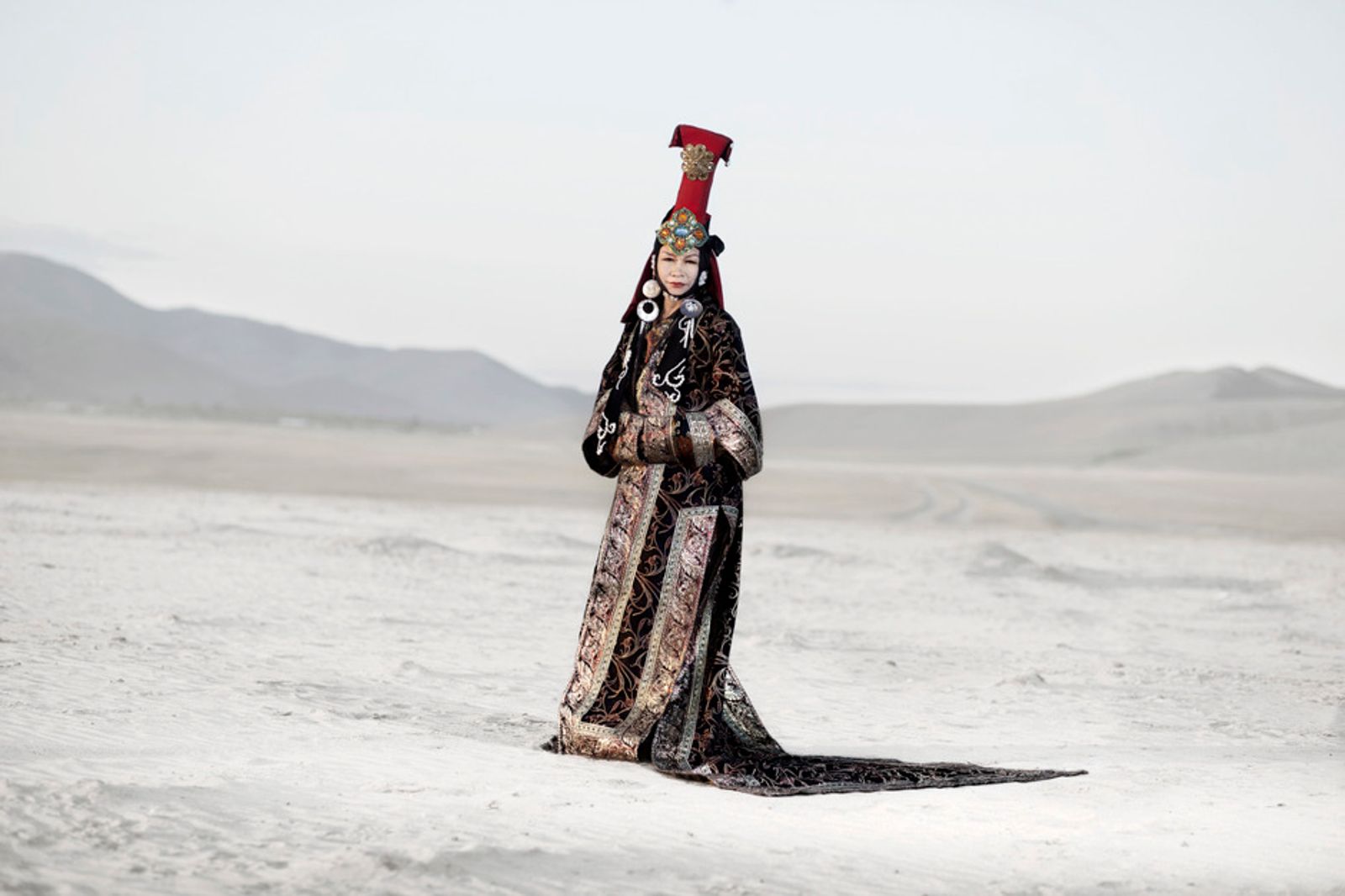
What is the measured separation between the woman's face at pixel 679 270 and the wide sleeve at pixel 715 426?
7.6 inches

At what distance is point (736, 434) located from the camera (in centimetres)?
626

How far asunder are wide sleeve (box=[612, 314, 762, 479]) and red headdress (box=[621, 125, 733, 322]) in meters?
0.24

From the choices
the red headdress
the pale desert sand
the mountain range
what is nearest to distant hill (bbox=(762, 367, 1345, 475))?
the mountain range

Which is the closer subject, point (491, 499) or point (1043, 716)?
point (1043, 716)

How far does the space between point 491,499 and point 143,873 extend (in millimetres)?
24065

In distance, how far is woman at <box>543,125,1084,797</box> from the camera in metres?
6.30

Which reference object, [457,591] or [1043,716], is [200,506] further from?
[1043,716]

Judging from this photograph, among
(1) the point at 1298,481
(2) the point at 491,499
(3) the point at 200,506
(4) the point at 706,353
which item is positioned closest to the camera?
(4) the point at 706,353

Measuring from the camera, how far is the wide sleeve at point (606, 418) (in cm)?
645

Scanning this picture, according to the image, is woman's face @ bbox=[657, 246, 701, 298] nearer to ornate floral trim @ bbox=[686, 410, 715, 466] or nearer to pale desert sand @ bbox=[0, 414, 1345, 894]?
ornate floral trim @ bbox=[686, 410, 715, 466]

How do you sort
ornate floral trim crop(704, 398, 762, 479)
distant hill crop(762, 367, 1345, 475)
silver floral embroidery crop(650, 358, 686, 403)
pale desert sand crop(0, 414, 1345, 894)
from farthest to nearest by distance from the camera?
distant hill crop(762, 367, 1345, 475) → silver floral embroidery crop(650, 358, 686, 403) → ornate floral trim crop(704, 398, 762, 479) → pale desert sand crop(0, 414, 1345, 894)

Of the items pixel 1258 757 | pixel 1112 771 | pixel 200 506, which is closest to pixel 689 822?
pixel 1112 771

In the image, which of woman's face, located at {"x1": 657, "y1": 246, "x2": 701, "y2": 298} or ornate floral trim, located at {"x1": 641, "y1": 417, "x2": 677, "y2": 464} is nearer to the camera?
ornate floral trim, located at {"x1": 641, "y1": 417, "x2": 677, "y2": 464}

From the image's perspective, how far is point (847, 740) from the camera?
294 inches
